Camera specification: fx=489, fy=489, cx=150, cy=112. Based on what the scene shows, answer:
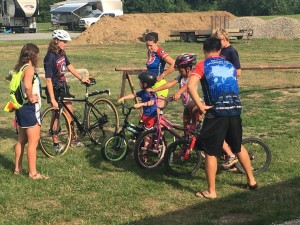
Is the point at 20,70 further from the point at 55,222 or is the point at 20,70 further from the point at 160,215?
the point at 160,215

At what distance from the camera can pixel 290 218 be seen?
15.4 ft

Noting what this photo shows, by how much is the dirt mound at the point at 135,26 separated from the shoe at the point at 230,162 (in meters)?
32.3

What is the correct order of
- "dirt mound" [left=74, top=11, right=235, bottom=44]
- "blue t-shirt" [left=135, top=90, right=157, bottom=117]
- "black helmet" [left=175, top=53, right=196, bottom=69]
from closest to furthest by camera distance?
"black helmet" [left=175, top=53, right=196, bottom=69] → "blue t-shirt" [left=135, top=90, right=157, bottom=117] → "dirt mound" [left=74, top=11, right=235, bottom=44]

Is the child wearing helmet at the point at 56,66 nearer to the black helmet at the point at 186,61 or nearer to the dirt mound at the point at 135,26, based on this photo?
the black helmet at the point at 186,61

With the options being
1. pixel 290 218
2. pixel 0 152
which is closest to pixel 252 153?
pixel 290 218

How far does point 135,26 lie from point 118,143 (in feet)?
123

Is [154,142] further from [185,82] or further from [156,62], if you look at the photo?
[156,62]

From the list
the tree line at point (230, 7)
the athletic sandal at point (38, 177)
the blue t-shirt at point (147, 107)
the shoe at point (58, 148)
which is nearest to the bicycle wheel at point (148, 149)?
the blue t-shirt at point (147, 107)

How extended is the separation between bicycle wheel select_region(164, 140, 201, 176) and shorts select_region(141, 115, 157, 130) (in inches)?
21.6

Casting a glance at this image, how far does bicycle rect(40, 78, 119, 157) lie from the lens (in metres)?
7.36

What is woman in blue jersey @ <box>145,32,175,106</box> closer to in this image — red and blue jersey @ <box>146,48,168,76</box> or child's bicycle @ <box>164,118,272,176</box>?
red and blue jersey @ <box>146,48,168,76</box>

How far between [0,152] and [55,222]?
307 centimetres

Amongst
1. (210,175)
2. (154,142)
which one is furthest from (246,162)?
(154,142)

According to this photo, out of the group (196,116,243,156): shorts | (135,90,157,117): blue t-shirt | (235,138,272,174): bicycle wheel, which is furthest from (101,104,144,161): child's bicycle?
(196,116,243,156): shorts
